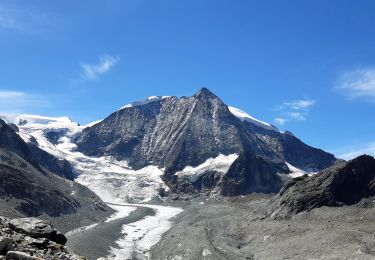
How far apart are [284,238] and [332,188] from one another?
45.0 meters

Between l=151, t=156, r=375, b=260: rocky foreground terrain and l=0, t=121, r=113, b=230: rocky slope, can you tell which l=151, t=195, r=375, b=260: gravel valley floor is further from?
l=0, t=121, r=113, b=230: rocky slope

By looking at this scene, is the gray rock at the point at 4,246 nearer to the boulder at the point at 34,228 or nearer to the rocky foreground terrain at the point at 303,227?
the boulder at the point at 34,228

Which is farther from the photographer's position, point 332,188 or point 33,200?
point 33,200

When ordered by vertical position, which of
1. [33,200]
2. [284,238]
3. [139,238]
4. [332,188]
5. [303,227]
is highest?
[332,188]

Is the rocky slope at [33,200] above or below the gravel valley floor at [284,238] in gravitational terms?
above

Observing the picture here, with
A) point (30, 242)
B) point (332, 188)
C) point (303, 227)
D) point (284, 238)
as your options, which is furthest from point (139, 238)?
point (30, 242)

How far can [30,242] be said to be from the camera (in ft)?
80.0

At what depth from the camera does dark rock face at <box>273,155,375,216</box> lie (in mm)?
133500

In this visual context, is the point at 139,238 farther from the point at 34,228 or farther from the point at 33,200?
the point at 34,228

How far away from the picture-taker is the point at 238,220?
477 ft

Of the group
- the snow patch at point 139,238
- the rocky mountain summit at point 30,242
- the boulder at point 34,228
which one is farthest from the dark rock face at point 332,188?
the rocky mountain summit at point 30,242

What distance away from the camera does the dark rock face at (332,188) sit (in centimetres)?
13350

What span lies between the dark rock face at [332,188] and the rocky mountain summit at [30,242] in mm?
108878

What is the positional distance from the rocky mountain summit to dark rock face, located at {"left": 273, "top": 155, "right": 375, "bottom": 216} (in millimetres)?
108878
